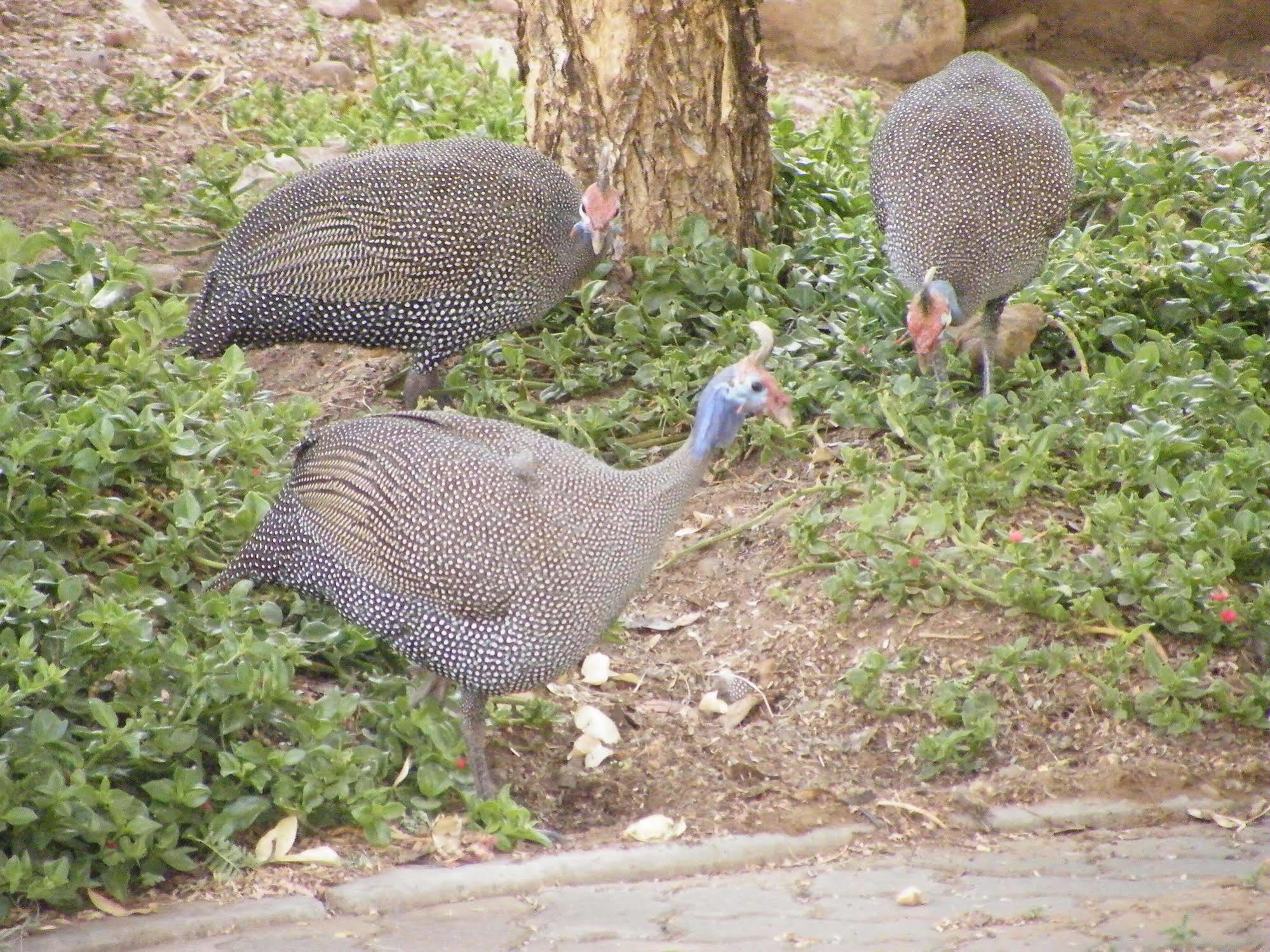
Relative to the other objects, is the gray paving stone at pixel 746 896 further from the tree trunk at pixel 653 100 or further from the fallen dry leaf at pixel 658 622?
the tree trunk at pixel 653 100

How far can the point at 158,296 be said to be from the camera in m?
5.36

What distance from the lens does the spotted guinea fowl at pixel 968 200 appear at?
15.9 ft

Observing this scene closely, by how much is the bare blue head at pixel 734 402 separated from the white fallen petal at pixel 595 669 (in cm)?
79

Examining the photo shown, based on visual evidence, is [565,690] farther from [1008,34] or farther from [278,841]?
[1008,34]

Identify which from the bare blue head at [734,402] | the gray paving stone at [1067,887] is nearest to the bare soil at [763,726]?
the gray paving stone at [1067,887]

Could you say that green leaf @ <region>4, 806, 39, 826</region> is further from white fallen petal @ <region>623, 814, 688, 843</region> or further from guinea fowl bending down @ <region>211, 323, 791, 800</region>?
white fallen petal @ <region>623, 814, 688, 843</region>

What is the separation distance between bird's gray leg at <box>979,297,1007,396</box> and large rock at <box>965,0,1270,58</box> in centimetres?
399

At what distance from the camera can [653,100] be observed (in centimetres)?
542

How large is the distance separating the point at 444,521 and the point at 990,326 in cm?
245

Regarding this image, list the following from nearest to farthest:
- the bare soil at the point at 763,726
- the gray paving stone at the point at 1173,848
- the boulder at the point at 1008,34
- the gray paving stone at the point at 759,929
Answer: the gray paving stone at the point at 759,929 < the gray paving stone at the point at 1173,848 < the bare soil at the point at 763,726 < the boulder at the point at 1008,34

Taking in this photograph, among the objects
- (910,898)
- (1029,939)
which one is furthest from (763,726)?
(1029,939)

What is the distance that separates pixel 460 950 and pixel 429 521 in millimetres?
1001

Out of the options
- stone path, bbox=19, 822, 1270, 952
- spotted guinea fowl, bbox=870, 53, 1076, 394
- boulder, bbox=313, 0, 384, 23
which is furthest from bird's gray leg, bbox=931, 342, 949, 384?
boulder, bbox=313, 0, 384, 23

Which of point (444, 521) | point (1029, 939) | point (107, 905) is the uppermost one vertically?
point (444, 521)
